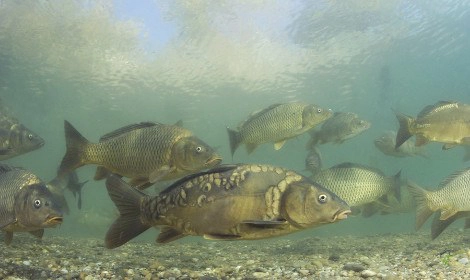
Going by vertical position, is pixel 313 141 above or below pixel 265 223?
above

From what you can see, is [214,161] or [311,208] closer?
[311,208]

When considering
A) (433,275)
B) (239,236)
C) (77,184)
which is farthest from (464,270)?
(77,184)

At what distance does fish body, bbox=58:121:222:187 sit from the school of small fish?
1 centimetres

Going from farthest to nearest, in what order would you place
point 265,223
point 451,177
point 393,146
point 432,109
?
1. point 393,146
2. point 432,109
3. point 451,177
4. point 265,223

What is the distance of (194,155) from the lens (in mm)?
4898

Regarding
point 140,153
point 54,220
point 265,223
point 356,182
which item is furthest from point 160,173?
point 356,182

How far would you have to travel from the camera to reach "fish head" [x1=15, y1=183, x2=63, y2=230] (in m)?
4.22

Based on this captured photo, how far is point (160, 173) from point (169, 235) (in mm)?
1351

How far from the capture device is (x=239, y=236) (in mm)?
3260

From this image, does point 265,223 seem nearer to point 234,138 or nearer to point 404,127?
point 404,127

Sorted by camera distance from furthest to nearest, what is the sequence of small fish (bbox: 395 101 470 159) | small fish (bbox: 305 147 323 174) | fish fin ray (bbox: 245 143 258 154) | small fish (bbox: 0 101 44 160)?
1. small fish (bbox: 305 147 323 174)
2. fish fin ray (bbox: 245 143 258 154)
3. small fish (bbox: 0 101 44 160)
4. small fish (bbox: 395 101 470 159)

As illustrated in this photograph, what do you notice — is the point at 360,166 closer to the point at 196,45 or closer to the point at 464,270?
the point at 464,270

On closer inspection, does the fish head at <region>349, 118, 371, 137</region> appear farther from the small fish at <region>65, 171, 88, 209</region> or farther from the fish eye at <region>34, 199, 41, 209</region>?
the fish eye at <region>34, 199, 41, 209</region>

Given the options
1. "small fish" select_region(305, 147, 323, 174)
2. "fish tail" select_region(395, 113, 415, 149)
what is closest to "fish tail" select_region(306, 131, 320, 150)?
"small fish" select_region(305, 147, 323, 174)
